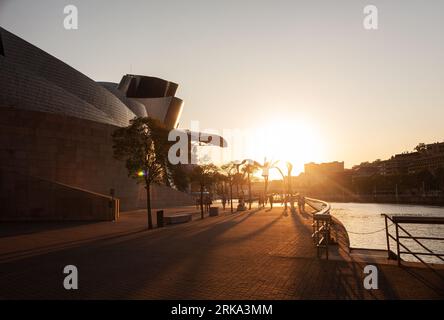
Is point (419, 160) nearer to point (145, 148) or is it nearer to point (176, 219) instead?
point (176, 219)

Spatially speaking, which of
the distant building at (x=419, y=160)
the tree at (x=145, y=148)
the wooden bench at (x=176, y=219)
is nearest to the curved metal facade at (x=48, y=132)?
the wooden bench at (x=176, y=219)

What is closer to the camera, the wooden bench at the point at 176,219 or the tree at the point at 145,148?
the tree at the point at 145,148

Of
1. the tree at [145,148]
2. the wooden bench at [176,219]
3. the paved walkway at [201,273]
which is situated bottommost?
the wooden bench at [176,219]

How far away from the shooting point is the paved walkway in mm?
6828

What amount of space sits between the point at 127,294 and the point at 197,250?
17.5 feet

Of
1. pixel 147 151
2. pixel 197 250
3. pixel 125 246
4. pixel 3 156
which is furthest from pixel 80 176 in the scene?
pixel 197 250

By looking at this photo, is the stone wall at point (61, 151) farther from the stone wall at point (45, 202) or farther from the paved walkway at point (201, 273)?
the paved walkway at point (201, 273)

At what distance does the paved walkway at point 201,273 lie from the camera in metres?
6.83

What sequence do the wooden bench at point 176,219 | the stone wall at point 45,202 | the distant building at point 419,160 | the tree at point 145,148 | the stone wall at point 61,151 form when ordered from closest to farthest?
1. the tree at point 145,148
2. the wooden bench at point 176,219
3. the stone wall at point 45,202
4. the stone wall at point 61,151
5. the distant building at point 419,160

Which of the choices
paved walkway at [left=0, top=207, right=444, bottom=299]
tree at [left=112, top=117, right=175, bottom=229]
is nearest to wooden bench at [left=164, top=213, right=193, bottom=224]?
tree at [left=112, top=117, right=175, bottom=229]

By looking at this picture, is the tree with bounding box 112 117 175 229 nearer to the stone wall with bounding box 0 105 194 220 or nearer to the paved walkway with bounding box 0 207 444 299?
the paved walkway with bounding box 0 207 444 299

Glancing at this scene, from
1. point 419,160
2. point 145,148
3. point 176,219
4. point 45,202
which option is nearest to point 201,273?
point 145,148

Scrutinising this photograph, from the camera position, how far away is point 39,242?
49.2ft
